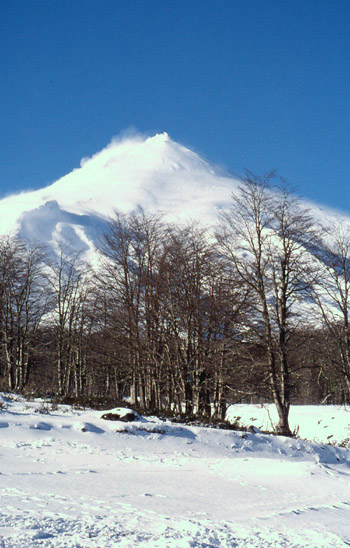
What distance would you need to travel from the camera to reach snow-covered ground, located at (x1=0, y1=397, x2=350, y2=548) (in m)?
3.13

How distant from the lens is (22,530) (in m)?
2.91

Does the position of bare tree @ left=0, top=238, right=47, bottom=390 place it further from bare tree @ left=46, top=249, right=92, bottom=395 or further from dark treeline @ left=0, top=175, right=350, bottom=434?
dark treeline @ left=0, top=175, right=350, bottom=434

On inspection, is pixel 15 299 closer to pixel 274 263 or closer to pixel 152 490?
pixel 274 263

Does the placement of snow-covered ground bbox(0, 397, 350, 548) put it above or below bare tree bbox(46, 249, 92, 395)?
below

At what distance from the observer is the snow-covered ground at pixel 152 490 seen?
3.13m

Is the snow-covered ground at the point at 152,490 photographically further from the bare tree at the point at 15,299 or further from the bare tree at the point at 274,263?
the bare tree at the point at 15,299

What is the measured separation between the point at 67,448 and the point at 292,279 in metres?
9.38

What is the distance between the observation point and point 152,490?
15.1 ft

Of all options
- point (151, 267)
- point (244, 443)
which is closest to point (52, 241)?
point (151, 267)

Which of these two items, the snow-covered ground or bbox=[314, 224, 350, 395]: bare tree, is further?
bbox=[314, 224, 350, 395]: bare tree

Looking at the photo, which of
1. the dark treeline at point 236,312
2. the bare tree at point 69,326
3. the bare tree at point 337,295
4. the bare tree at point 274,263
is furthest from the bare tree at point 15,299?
the bare tree at point 337,295

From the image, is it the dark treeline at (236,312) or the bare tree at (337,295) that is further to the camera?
the bare tree at (337,295)

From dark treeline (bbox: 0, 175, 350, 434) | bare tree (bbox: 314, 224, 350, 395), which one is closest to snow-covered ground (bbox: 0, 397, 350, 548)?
dark treeline (bbox: 0, 175, 350, 434)

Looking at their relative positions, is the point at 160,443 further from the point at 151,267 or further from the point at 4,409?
the point at 151,267
